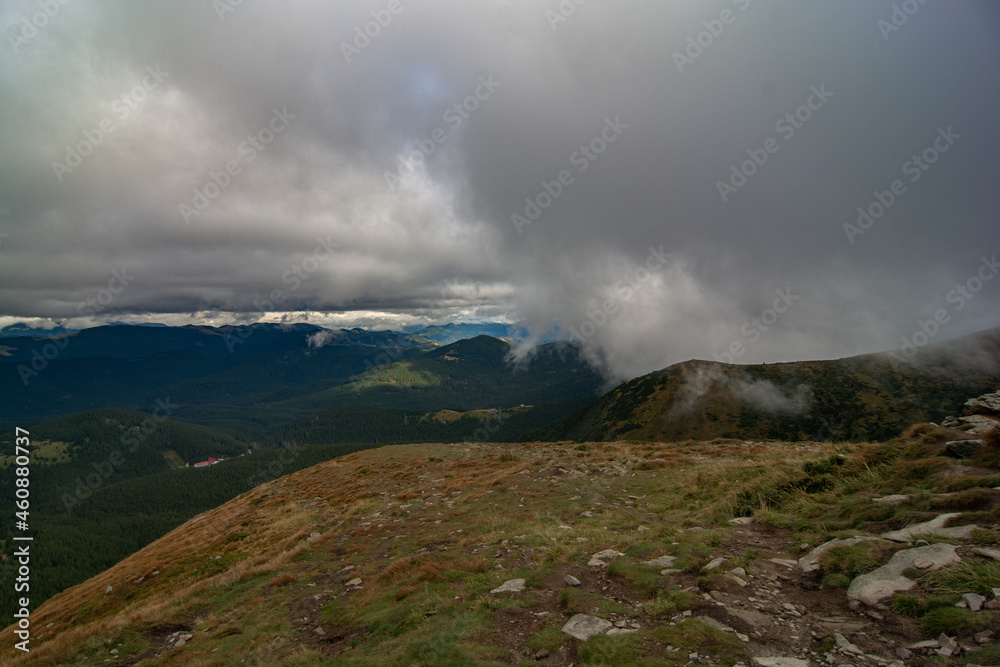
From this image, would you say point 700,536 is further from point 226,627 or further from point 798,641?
point 226,627

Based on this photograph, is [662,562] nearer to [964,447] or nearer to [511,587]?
[511,587]

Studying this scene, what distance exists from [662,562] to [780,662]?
4629 mm

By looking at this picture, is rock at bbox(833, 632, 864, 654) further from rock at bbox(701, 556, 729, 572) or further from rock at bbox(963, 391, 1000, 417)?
rock at bbox(963, 391, 1000, 417)

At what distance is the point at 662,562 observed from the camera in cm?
1063

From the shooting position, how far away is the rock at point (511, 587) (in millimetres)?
10828

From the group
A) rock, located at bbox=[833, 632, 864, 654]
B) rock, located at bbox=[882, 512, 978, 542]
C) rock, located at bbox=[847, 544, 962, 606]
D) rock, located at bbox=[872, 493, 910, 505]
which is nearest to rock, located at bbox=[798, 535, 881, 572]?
rock, located at bbox=[882, 512, 978, 542]

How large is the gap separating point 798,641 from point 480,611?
664 cm

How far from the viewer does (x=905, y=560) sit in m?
7.69

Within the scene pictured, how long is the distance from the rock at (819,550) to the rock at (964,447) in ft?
18.8

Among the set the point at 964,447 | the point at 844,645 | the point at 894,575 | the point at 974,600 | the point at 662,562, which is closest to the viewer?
the point at 974,600

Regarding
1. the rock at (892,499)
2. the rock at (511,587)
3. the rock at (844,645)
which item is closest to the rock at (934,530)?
the rock at (892,499)

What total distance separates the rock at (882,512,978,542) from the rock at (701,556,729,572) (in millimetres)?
3405

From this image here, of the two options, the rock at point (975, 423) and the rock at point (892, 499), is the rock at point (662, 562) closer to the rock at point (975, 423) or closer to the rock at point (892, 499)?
the rock at point (892, 499)

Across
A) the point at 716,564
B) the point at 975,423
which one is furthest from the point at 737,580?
the point at 975,423
